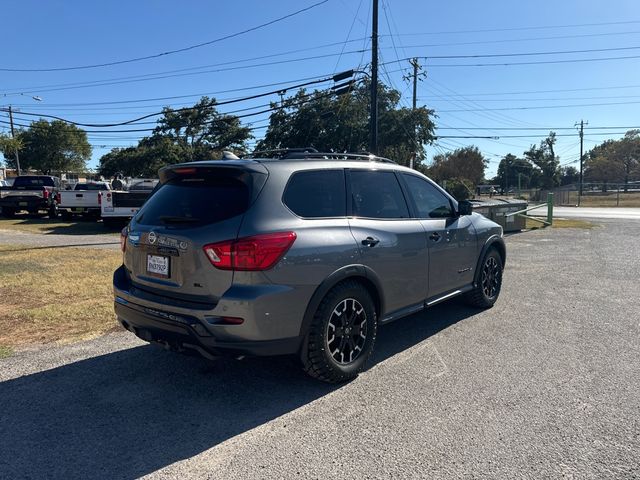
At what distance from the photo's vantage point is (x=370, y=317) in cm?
411

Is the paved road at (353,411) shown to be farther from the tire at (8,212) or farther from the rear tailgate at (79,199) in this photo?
the tire at (8,212)

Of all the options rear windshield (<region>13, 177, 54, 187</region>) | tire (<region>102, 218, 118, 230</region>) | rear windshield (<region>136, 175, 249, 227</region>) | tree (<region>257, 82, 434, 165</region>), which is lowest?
tire (<region>102, 218, 118, 230</region>)

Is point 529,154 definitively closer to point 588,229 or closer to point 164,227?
point 588,229

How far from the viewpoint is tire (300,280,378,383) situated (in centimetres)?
365

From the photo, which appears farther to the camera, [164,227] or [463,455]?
[164,227]

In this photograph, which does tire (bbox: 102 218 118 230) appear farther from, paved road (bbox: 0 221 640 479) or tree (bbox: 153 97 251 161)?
tree (bbox: 153 97 251 161)

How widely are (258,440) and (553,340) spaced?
3.38m

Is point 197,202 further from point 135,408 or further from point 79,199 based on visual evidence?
point 79,199

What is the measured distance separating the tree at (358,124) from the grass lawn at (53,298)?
63.0ft

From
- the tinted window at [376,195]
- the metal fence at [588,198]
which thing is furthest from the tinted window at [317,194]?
the metal fence at [588,198]

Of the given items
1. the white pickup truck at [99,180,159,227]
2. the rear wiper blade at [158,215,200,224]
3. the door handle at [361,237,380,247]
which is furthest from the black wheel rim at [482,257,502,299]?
the white pickup truck at [99,180,159,227]

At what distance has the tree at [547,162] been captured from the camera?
97.6 m

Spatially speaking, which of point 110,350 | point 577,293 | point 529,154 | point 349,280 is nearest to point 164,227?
point 349,280

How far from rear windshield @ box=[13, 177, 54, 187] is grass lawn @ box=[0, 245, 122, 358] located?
13797 mm
